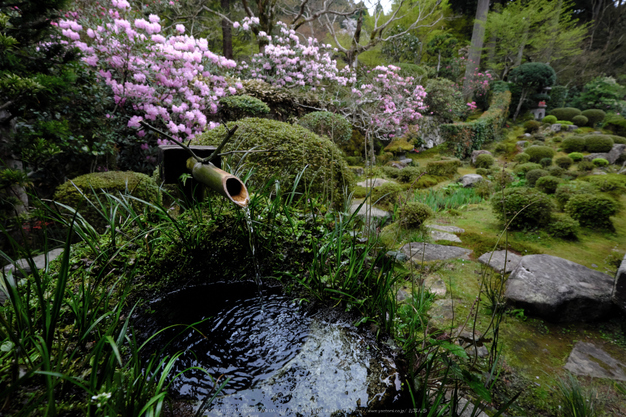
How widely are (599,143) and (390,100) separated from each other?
685 cm

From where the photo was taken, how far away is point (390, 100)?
10.1 m

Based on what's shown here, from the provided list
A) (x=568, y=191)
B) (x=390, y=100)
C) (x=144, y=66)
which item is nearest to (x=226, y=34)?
(x=390, y=100)

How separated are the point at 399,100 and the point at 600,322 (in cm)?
932

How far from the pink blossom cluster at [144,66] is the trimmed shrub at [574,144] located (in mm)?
11842

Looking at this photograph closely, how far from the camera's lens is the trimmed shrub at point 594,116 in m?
13.0

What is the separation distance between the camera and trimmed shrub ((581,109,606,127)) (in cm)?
1300

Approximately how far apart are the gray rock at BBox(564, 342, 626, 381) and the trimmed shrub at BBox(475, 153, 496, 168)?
8306 mm

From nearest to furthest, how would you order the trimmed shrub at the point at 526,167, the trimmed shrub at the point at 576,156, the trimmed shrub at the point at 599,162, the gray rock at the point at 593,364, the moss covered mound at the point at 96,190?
the gray rock at the point at 593,364
the moss covered mound at the point at 96,190
the trimmed shrub at the point at 526,167
the trimmed shrub at the point at 599,162
the trimmed shrub at the point at 576,156

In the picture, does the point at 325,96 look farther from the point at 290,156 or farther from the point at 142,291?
the point at 142,291

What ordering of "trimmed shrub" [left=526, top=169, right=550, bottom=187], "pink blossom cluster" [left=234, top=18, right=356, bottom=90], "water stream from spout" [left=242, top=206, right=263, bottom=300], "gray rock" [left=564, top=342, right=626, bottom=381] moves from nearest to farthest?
"water stream from spout" [left=242, top=206, right=263, bottom=300], "gray rock" [left=564, top=342, right=626, bottom=381], "trimmed shrub" [left=526, top=169, right=550, bottom=187], "pink blossom cluster" [left=234, top=18, right=356, bottom=90]

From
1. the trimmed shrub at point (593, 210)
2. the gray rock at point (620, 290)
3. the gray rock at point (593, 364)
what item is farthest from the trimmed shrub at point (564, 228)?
the gray rock at point (593, 364)

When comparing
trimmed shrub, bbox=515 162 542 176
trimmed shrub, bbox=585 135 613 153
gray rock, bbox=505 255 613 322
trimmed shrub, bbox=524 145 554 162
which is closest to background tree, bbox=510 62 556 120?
trimmed shrub, bbox=585 135 613 153

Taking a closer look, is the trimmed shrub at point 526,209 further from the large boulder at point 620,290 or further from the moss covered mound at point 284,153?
the moss covered mound at point 284,153

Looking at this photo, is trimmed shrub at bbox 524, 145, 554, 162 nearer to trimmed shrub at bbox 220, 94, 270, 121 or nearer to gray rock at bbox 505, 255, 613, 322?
gray rock at bbox 505, 255, 613, 322
